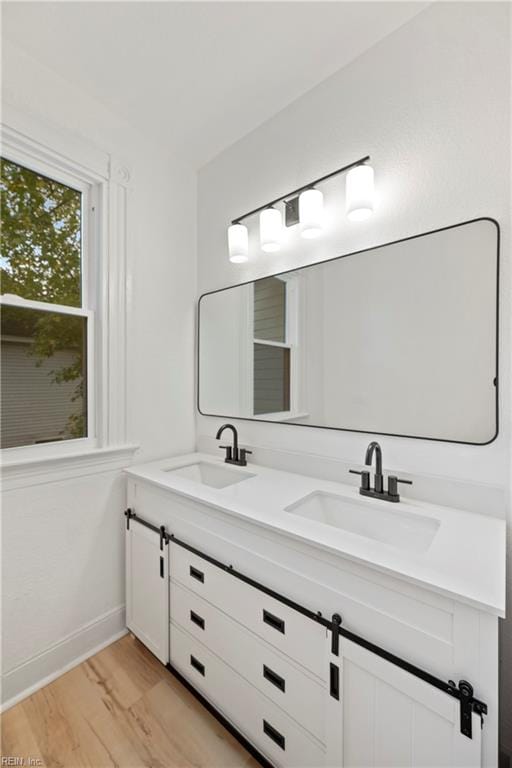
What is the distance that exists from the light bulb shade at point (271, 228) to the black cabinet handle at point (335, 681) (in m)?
1.65

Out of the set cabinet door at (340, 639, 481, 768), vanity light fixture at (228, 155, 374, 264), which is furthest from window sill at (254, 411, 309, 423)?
cabinet door at (340, 639, 481, 768)

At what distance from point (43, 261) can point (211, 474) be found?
1.33 m

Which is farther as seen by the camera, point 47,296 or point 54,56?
point 47,296

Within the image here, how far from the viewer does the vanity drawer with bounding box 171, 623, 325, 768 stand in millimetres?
1030

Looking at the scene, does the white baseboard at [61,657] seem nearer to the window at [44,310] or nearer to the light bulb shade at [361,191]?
the window at [44,310]

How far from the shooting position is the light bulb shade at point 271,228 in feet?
5.50

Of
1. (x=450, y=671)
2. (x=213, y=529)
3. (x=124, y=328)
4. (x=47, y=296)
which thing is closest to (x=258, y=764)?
(x=213, y=529)

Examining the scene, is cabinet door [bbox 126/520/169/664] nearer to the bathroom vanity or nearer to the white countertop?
the bathroom vanity

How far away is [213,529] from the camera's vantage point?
1.30 m

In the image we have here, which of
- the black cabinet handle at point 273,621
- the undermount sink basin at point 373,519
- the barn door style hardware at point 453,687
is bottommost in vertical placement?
the black cabinet handle at point 273,621

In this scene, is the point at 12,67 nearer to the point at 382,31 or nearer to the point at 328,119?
the point at 328,119

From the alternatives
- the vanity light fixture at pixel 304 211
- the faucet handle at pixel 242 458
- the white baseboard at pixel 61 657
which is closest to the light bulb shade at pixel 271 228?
the vanity light fixture at pixel 304 211

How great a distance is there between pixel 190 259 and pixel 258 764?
93.0 inches

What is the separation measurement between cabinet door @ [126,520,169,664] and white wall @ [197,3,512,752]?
2.47 feet
